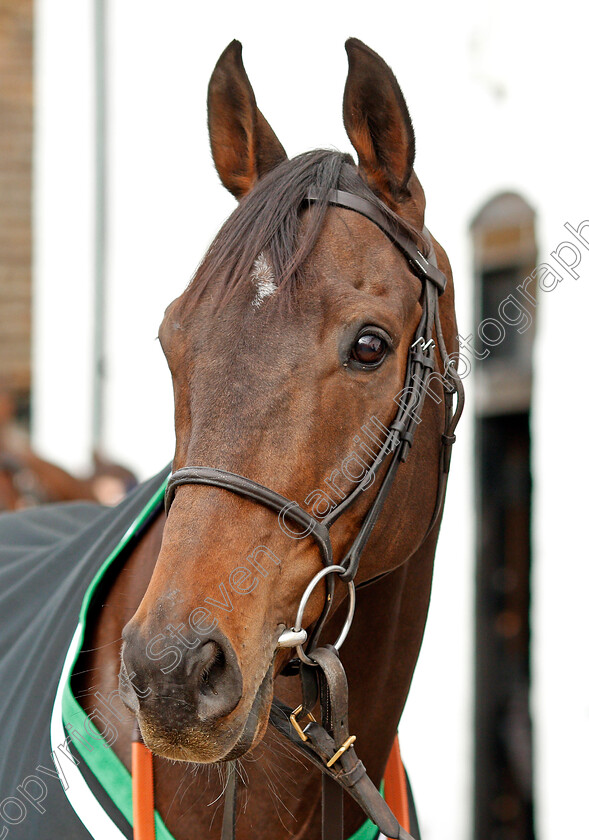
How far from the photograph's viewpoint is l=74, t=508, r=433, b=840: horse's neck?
173 cm

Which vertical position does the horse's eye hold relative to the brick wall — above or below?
below

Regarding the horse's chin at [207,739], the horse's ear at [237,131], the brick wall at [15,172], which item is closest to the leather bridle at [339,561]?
the horse's chin at [207,739]

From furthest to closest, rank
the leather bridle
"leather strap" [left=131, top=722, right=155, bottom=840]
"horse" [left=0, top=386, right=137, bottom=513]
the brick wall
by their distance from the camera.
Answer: the brick wall, "horse" [left=0, top=386, right=137, bottom=513], "leather strap" [left=131, top=722, right=155, bottom=840], the leather bridle

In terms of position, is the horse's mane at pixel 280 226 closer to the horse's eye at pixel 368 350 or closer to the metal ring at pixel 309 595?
the horse's eye at pixel 368 350

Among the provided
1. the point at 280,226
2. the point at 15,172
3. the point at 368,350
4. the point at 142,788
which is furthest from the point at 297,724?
the point at 15,172

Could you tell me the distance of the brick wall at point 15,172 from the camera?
845cm

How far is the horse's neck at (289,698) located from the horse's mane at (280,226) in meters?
0.55

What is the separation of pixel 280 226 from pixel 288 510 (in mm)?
507

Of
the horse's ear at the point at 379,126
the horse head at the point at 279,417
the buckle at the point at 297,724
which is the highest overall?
the horse's ear at the point at 379,126

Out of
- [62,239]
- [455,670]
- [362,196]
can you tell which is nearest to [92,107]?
[62,239]

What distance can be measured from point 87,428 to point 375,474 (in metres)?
5.92

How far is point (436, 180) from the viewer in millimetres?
4527

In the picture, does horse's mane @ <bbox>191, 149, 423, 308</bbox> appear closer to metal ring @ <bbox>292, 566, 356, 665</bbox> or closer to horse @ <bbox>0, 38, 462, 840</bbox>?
horse @ <bbox>0, 38, 462, 840</bbox>

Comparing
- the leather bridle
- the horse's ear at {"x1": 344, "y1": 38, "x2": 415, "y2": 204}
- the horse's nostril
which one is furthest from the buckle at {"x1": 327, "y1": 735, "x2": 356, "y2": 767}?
the horse's ear at {"x1": 344, "y1": 38, "x2": 415, "y2": 204}
